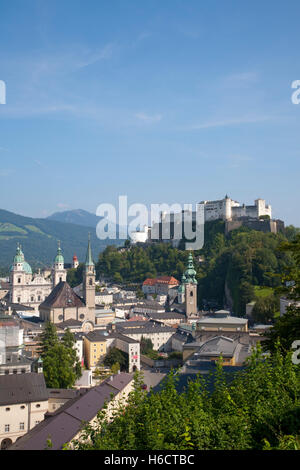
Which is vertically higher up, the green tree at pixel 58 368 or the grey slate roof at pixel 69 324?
the grey slate roof at pixel 69 324

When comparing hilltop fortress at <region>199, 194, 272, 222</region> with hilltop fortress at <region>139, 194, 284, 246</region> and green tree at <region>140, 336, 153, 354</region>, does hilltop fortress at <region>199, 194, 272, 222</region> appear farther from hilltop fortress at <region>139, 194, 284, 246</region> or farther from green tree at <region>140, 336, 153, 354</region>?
green tree at <region>140, 336, 153, 354</region>

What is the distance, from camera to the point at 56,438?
1533 cm

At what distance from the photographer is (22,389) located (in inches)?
870

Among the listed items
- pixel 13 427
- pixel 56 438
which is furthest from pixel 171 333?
pixel 56 438

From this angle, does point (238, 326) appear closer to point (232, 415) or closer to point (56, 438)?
point (56, 438)

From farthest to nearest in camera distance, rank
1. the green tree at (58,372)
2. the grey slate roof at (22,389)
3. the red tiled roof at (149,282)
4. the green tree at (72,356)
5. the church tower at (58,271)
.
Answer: the red tiled roof at (149,282), the church tower at (58,271), the green tree at (72,356), the green tree at (58,372), the grey slate roof at (22,389)

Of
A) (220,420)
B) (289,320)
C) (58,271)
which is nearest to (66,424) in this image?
(289,320)

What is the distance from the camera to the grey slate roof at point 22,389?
21.5 meters

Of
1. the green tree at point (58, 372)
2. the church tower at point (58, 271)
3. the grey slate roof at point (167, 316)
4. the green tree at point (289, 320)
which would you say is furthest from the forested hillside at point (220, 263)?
the green tree at point (289, 320)

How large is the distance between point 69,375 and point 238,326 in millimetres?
19239

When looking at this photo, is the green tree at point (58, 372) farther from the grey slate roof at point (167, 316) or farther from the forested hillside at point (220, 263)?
the grey slate roof at point (167, 316)

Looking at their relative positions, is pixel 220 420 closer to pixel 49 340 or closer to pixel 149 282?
pixel 49 340

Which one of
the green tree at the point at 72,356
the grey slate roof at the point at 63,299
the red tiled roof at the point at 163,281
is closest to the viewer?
the green tree at the point at 72,356
